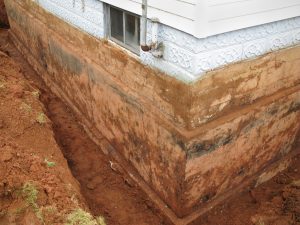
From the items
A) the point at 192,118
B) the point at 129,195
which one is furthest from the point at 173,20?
the point at 129,195

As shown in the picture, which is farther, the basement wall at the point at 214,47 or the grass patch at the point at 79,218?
the grass patch at the point at 79,218

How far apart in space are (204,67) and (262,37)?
1.01 meters

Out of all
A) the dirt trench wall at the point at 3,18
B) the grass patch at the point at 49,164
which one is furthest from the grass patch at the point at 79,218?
the dirt trench wall at the point at 3,18

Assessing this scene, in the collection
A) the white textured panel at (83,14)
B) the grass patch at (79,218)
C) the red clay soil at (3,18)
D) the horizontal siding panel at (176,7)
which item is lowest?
the red clay soil at (3,18)

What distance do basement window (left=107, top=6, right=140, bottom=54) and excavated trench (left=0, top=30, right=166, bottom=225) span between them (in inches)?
85.0

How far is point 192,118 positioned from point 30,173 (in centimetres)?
216

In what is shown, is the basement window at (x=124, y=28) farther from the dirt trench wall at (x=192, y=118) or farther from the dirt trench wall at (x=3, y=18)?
the dirt trench wall at (x=3, y=18)

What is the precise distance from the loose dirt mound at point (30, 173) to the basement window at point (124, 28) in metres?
1.97

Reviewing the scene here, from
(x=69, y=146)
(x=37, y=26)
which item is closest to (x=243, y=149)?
(x=69, y=146)

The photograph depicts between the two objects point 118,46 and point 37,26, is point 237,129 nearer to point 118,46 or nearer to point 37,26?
point 118,46

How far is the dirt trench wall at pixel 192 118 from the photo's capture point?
3645mm

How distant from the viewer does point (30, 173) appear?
3932 mm

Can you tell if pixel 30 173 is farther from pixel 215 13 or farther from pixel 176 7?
pixel 215 13

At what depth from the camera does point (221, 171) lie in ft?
14.1
